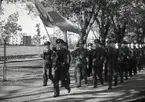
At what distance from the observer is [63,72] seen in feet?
35.5

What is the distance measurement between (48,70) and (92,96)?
10.1 feet

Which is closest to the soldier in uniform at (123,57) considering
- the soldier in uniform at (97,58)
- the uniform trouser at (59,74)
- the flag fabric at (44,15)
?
the soldier in uniform at (97,58)

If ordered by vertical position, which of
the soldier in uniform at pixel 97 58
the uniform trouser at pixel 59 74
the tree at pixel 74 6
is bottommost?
the uniform trouser at pixel 59 74

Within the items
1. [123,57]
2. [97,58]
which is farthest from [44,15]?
[123,57]

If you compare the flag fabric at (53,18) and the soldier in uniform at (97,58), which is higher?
the flag fabric at (53,18)

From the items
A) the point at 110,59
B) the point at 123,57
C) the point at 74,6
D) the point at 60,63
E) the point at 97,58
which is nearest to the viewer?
the point at 60,63

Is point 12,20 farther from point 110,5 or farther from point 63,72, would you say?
point 63,72

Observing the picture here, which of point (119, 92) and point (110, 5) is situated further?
point (110, 5)

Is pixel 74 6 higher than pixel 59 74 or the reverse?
higher

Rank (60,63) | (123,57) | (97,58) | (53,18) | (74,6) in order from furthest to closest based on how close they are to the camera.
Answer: (74,6), (123,57), (97,58), (60,63), (53,18)

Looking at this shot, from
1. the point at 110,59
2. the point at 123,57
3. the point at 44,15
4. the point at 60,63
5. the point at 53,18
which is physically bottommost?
the point at 60,63

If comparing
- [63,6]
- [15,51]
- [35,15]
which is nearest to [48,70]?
[63,6]

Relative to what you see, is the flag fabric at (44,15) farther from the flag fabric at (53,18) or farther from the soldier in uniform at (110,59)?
the soldier in uniform at (110,59)

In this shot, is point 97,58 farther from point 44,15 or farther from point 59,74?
point 44,15
